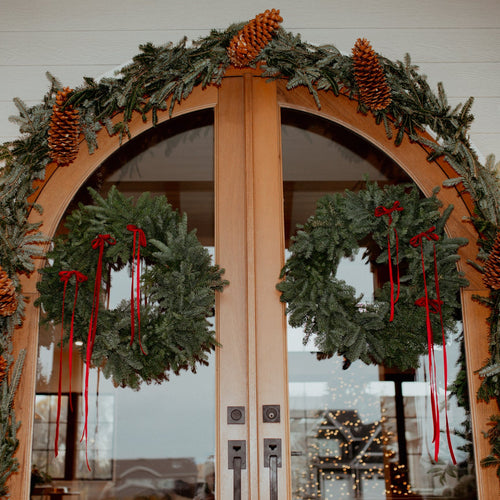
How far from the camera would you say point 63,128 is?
239cm

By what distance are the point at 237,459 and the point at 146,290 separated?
0.69m

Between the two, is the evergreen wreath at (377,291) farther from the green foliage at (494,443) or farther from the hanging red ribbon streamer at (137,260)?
the hanging red ribbon streamer at (137,260)

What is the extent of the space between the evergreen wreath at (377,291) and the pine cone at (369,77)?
0.36m

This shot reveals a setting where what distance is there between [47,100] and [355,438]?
1712 millimetres

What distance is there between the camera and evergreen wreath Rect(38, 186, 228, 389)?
2.25 m

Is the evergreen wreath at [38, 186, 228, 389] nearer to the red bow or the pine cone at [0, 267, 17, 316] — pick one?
the pine cone at [0, 267, 17, 316]

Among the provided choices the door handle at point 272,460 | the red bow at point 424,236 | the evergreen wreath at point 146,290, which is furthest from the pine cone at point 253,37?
the door handle at point 272,460

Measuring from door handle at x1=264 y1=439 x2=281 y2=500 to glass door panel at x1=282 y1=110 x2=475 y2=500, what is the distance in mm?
58

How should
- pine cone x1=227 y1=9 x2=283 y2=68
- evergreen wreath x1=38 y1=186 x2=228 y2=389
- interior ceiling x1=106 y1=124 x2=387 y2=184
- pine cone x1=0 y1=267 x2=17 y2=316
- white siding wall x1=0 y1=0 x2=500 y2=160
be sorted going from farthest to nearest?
white siding wall x1=0 y1=0 x2=500 y2=160, interior ceiling x1=106 y1=124 x2=387 y2=184, pine cone x1=227 y1=9 x2=283 y2=68, evergreen wreath x1=38 y1=186 x2=228 y2=389, pine cone x1=0 y1=267 x2=17 y2=316

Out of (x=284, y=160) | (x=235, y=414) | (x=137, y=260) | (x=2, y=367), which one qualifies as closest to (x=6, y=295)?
(x=2, y=367)

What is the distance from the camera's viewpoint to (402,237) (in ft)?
7.72

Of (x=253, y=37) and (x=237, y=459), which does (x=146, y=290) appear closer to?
(x=237, y=459)

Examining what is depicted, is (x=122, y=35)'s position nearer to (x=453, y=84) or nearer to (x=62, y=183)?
(x=62, y=183)

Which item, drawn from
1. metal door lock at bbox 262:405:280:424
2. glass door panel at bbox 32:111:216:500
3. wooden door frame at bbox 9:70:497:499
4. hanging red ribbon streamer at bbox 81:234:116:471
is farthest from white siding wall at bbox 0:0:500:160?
metal door lock at bbox 262:405:280:424
